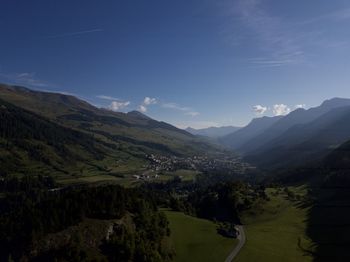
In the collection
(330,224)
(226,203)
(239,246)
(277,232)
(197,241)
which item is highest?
(330,224)

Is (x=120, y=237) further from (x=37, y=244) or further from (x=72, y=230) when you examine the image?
(x=37, y=244)

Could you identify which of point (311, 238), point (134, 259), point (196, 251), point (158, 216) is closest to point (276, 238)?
point (311, 238)

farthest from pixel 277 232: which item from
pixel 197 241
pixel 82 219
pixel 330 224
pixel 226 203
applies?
pixel 82 219

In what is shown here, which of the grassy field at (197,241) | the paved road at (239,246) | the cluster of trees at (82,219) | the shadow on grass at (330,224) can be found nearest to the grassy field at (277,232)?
the paved road at (239,246)

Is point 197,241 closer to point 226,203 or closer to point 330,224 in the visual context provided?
point 330,224

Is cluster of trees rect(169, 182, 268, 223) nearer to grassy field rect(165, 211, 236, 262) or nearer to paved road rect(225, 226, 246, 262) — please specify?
grassy field rect(165, 211, 236, 262)

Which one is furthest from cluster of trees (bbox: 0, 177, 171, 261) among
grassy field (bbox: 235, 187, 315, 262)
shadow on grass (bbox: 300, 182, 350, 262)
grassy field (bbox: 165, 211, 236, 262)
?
shadow on grass (bbox: 300, 182, 350, 262)
